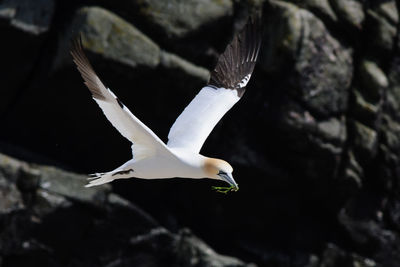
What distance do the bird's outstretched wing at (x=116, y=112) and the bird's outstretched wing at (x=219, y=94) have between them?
54cm

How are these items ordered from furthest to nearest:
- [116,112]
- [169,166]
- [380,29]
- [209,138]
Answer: [380,29]
[209,138]
[169,166]
[116,112]

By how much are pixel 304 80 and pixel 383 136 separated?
174 cm

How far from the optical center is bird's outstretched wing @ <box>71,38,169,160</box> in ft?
17.8

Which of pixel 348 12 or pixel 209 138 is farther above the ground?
pixel 348 12

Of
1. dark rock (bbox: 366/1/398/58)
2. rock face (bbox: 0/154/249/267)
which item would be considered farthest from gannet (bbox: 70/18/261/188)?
dark rock (bbox: 366/1/398/58)

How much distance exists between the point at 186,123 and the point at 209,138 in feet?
13.3

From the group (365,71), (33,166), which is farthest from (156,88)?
(365,71)

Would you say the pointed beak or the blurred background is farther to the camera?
the blurred background

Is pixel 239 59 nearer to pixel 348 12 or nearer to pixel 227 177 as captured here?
pixel 227 177

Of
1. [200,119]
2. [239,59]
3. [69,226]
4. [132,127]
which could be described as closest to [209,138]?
[69,226]

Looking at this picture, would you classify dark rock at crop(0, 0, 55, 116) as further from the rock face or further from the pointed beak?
the pointed beak

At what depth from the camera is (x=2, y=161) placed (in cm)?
981

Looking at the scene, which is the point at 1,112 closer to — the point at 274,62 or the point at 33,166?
the point at 33,166

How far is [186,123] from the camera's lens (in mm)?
6758
